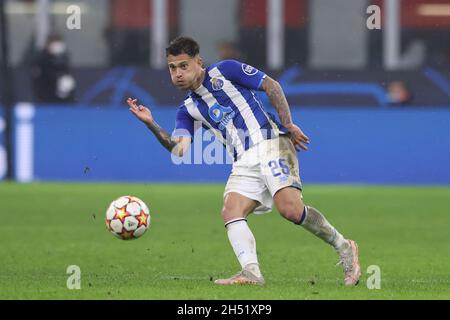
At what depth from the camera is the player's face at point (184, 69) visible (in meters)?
9.23

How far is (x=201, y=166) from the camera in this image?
21703mm

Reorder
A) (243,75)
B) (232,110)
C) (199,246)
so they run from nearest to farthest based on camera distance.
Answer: (243,75)
(232,110)
(199,246)

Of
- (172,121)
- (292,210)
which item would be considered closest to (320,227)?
(292,210)

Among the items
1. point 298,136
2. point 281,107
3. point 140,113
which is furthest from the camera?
point 281,107

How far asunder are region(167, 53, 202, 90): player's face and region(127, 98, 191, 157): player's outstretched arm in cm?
34

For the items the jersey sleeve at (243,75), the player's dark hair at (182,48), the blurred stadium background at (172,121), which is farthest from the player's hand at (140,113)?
the blurred stadium background at (172,121)

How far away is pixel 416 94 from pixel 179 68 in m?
12.9

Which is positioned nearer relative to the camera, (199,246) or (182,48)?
(182,48)

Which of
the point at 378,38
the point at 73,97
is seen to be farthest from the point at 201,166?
the point at 378,38

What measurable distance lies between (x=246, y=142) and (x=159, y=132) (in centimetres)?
71

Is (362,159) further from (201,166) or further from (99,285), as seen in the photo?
(99,285)

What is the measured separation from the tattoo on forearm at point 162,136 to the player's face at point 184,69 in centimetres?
38

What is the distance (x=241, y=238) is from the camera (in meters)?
9.20

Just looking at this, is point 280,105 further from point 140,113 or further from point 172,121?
point 172,121
